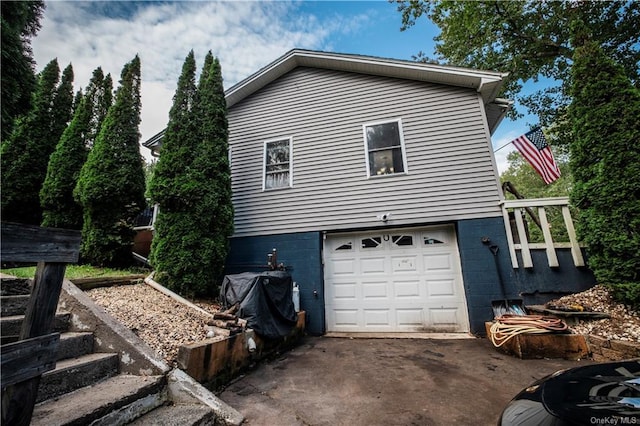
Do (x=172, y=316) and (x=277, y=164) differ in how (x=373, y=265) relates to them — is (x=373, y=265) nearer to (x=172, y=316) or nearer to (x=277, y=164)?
(x=277, y=164)

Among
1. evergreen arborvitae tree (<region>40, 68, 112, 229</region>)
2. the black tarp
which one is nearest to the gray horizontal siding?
the black tarp

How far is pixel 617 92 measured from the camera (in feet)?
13.2

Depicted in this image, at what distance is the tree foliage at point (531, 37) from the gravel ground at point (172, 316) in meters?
7.16

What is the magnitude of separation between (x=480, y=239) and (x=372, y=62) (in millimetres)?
4718

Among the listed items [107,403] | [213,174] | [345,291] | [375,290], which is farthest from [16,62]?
[375,290]

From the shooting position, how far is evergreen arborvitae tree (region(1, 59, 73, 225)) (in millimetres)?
6277

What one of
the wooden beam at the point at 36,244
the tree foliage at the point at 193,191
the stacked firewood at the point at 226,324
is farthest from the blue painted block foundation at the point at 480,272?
the wooden beam at the point at 36,244

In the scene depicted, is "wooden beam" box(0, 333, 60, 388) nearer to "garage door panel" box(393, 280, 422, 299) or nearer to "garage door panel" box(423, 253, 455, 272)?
"garage door panel" box(393, 280, 422, 299)

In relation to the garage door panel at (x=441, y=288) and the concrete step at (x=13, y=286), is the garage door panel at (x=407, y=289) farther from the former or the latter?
the concrete step at (x=13, y=286)

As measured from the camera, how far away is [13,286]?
254cm

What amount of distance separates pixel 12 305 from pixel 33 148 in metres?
7.12

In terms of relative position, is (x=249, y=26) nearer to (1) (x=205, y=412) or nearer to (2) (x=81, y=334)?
(2) (x=81, y=334)

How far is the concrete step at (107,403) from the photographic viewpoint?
152 cm

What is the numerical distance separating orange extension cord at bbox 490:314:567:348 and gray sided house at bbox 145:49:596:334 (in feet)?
3.14
